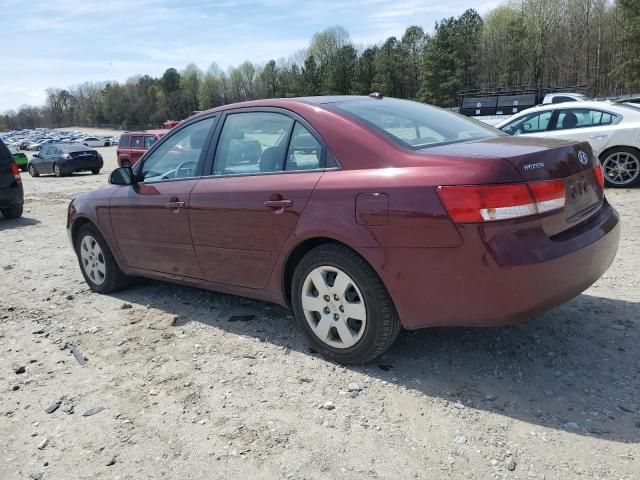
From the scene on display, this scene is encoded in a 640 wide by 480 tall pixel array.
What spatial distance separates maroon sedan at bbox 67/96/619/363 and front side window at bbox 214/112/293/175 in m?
0.01

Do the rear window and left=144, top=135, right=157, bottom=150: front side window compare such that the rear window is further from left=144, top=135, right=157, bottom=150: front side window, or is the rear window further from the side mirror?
left=144, top=135, right=157, bottom=150: front side window

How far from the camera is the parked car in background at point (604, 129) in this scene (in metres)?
9.21

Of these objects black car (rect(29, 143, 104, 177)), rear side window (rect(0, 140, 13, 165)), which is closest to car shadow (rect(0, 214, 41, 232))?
rear side window (rect(0, 140, 13, 165))

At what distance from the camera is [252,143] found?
154 inches

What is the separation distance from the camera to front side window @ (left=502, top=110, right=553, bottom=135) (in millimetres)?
10076

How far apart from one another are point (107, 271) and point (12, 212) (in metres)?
7.29

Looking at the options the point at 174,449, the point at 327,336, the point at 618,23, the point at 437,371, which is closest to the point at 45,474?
the point at 174,449

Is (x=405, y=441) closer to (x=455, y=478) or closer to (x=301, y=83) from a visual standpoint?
(x=455, y=478)

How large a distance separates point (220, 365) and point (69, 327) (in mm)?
1671

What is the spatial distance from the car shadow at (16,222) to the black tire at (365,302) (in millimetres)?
8741

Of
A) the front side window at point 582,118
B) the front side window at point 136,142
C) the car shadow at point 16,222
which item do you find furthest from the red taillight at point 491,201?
the front side window at point 136,142

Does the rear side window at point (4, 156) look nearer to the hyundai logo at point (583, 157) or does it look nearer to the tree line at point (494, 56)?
the hyundai logo at point (583, 157)

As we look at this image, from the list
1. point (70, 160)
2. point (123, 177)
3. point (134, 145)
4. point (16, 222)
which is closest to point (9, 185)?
point (16, 222)

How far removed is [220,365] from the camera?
362 cm
